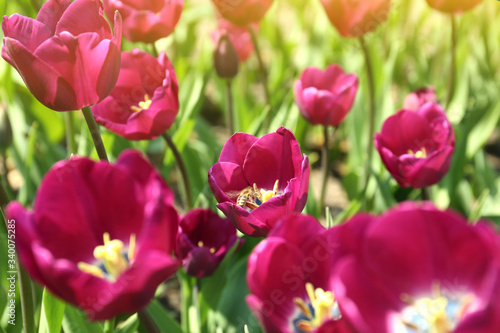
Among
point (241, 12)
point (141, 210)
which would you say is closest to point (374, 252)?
point (141, 210)

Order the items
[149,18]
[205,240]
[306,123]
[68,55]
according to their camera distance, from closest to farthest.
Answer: [68,55] < [205,240] < [149,18] < [306,123]

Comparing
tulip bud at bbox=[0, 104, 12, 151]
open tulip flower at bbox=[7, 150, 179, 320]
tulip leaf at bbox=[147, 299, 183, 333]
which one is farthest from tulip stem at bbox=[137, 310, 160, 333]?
tulip bud at bbox=[0, 104, 12, 151]

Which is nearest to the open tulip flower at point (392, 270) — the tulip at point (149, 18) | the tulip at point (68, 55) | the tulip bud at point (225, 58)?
the tulip at point (68, 55)

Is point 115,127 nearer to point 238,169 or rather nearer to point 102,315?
point 238,169

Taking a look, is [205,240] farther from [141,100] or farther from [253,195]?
[141,100]

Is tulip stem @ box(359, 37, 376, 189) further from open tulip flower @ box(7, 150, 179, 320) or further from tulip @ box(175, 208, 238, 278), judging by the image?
open tulip flower @ box(7, 150, 179, 320)

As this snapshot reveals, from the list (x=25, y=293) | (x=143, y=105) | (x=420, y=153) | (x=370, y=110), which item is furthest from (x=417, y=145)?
(x=25, y=293)

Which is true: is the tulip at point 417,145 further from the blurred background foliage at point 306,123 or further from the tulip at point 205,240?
the tulip at point 205,240
